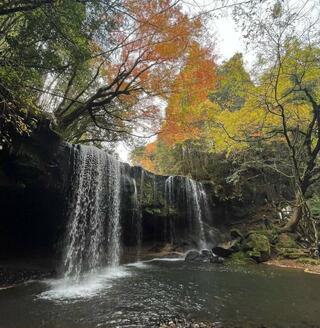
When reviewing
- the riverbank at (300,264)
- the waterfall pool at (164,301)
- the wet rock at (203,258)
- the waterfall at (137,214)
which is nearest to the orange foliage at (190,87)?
the waterfall at (137,214)

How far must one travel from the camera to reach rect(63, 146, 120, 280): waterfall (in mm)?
8773

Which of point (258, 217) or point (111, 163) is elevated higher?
point (111, 163)

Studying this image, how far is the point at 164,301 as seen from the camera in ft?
16.9

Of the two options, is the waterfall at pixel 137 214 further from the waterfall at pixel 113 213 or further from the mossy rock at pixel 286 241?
the mossy rock at pixel 286 241

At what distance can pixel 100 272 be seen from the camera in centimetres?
854

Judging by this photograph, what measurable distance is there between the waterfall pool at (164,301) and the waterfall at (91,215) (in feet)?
4.09

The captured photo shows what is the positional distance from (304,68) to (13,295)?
10545mm

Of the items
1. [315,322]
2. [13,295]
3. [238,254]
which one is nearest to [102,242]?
[13,295]

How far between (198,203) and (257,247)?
454 cm

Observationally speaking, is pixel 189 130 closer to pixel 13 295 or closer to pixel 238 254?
pixel 238 254

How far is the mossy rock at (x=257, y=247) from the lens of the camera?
34.3ft

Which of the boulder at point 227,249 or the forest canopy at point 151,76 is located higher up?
the forest canopy at point 151,76

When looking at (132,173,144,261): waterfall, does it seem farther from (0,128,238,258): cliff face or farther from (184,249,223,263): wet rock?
(184,249,223,263): wet rock

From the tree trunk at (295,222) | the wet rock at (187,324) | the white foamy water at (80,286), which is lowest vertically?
the wet rock at (187,324)
